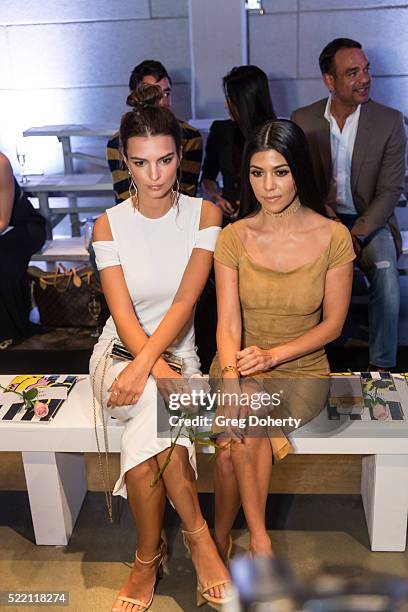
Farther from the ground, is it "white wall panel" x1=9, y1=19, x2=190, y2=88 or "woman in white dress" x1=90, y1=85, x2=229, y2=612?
"white wall panel" x1=9, y1=19, x2=190, y2=88

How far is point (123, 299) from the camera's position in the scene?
259 centimetres

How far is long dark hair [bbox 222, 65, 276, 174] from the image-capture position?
3607 millimetres

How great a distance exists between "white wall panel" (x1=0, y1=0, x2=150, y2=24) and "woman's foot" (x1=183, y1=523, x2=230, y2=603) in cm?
376

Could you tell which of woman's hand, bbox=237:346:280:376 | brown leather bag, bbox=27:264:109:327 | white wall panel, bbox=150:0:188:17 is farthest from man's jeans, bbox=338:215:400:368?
white wall panel, bbox=150:0:188:17

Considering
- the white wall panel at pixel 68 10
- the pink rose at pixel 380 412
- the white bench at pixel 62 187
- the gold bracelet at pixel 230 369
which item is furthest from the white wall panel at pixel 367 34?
the gold bracelet at pixel 230 369

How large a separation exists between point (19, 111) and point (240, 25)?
1.58 meters

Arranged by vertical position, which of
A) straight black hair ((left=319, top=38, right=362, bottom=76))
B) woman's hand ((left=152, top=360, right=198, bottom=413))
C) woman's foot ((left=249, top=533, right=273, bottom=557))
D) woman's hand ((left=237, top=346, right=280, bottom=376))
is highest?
straight black hair ((left=319, top=38, right=362, bottom=76))

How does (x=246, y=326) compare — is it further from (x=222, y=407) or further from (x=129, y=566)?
(x=129, y=566)

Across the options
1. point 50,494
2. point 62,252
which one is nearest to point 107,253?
point 50,494

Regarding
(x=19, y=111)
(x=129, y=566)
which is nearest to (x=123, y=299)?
(x=129, y=566)

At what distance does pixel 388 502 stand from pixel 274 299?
2.35 feet

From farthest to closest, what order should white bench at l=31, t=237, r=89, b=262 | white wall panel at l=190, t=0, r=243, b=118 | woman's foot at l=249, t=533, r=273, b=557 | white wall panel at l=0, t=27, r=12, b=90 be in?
1. white wall panel at l=0, t=27, r=12, b=90
2. white wall panel at l=190, t=0, r=243, b=118
3. white bench at l=31, t=237, r=89, b=262
4. woman's foot at l=249, t=533, r=273, b=557

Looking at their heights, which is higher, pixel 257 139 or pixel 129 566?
pixel 257 139

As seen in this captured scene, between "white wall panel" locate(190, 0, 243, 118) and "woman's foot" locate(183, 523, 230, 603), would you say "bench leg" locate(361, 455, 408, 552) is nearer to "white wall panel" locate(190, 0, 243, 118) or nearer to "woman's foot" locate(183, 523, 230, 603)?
"woman's foot" locate(183, 523, 230, 603)
